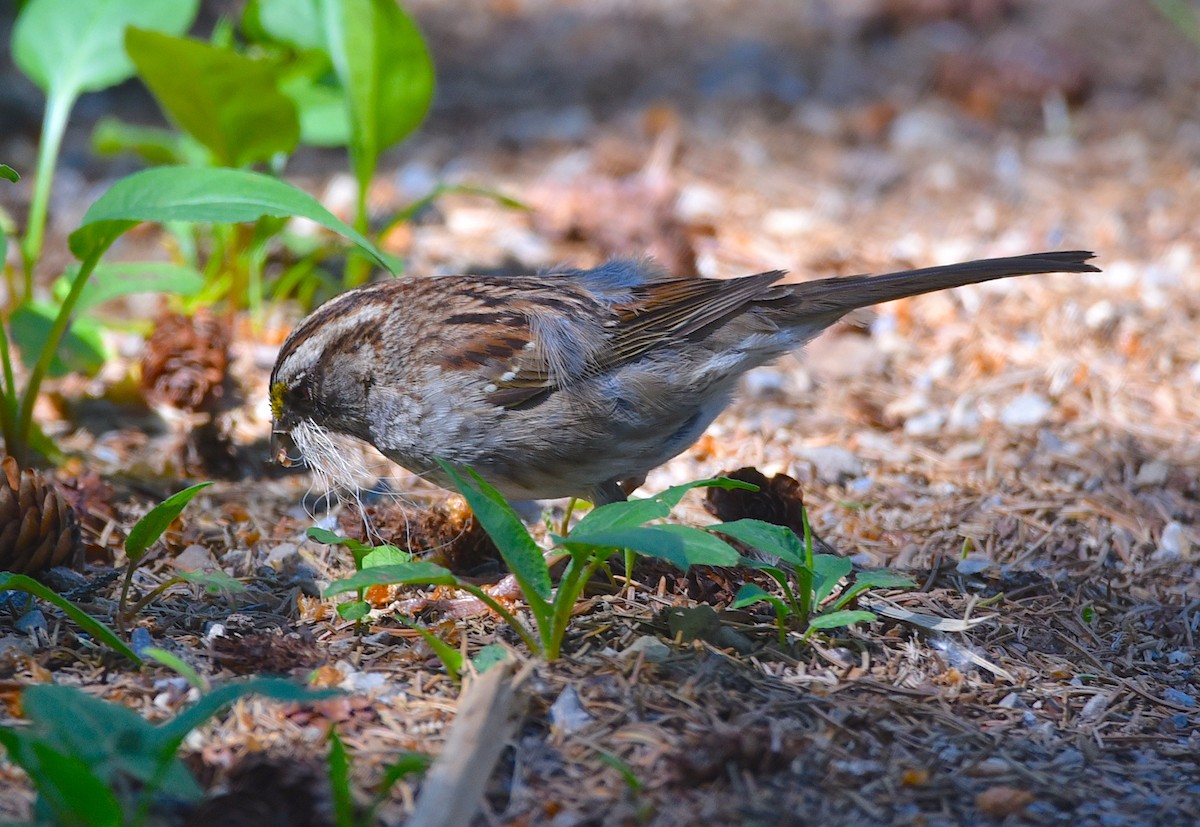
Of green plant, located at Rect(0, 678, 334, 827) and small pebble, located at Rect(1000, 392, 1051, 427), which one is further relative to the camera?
small pebble, located at Rect(1000, 392, 1051, 427)

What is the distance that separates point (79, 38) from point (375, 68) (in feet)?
3.84

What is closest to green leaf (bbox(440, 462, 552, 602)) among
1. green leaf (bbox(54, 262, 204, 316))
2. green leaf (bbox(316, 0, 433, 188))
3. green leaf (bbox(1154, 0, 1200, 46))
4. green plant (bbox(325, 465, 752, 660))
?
green plant (bbox(325, 465, 752, 660))

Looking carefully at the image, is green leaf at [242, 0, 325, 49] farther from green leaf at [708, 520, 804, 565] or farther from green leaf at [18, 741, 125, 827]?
green leaf at [18, 741, 125, 827]

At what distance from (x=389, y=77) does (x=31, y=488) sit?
2.35m

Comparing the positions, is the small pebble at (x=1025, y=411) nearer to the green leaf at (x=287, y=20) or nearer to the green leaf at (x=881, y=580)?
the green leaf at (x=881, y=580)

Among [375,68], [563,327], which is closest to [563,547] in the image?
[563,327]

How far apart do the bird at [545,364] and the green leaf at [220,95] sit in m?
1.22

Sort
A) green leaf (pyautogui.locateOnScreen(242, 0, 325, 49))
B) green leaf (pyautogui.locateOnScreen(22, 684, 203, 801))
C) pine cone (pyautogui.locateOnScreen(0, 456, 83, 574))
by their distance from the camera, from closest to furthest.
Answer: green leaf (pyautogui.locateOnScreen(22, 684, 203, 801))
pine cone (pyautogui.locateOnScreen(0, 456, 83, 574))
green leaf (pyautogui.locateOnScreen(242, 0, 325, 49))

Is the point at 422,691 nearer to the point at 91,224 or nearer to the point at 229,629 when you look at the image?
the point at 229,629

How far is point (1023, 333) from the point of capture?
5293 millimetres

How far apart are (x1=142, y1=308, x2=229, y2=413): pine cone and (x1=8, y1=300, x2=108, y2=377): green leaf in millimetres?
190

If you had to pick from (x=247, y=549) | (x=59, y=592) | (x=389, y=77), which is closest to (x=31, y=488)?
(x=59, y=592)

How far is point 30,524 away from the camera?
3.28 m

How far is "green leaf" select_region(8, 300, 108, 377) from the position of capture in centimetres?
416
